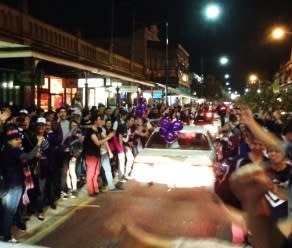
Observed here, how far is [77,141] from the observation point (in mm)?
12094

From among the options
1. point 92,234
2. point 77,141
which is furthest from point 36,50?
point 92,234

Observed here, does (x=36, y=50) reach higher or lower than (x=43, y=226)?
higher

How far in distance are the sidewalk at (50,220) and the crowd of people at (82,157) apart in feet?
0.40

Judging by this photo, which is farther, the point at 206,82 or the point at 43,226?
the point at 206,82

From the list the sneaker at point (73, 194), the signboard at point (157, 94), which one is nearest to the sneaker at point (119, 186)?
the sneaker at point (73, 194)

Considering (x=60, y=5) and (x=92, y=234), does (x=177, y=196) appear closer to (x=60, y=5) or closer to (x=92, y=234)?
(x=92, y=234)

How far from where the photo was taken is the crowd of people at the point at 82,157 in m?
4.57

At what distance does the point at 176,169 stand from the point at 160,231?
7.41ft

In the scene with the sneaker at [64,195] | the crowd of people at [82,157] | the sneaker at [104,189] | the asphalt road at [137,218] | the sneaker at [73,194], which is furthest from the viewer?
the sneaker at [104,189]

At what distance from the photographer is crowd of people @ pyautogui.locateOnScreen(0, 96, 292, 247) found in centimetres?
457

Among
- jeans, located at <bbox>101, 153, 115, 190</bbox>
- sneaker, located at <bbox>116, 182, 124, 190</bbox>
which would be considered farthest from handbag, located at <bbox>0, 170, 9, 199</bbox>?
sneaker, located at <bbox>116, 182, 124, 190</bbox>

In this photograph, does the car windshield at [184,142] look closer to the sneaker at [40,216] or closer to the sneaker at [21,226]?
the sneaker at [40,216]

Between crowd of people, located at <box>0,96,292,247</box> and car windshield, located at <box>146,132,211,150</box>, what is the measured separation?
2.19 ft

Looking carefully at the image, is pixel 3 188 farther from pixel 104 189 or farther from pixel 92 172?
pixel 104 189
